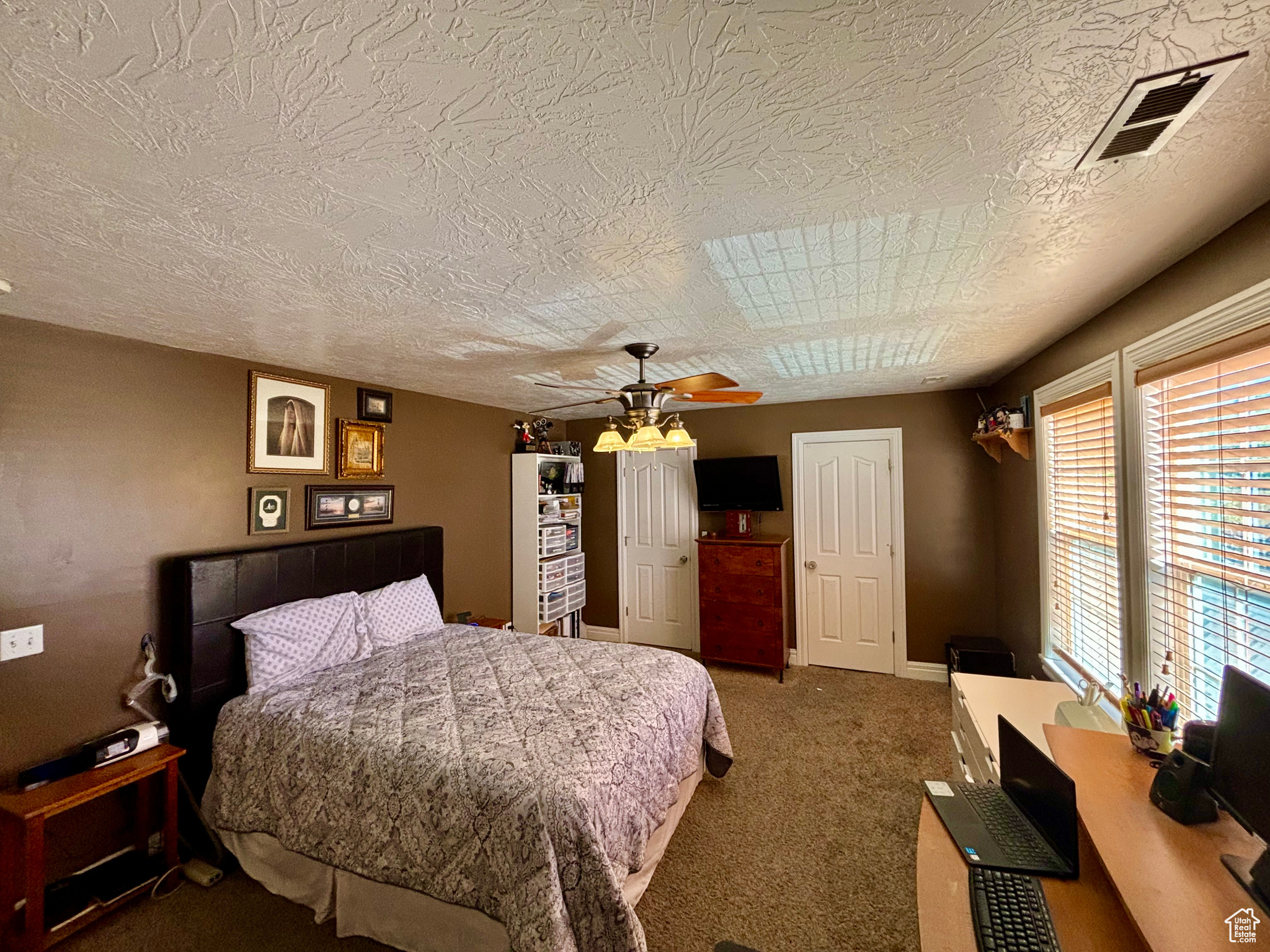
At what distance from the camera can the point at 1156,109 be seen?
0.93 metres

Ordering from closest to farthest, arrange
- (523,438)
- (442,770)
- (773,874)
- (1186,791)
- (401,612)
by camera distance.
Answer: (1186,791) → (442,770) → (773,874) → (401,612) → (523,438)

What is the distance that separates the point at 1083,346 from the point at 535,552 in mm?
3916

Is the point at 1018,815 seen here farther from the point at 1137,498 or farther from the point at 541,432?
the point at 541,432

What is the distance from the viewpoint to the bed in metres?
1.61

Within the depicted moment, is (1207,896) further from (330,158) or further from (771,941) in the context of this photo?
(330,158)

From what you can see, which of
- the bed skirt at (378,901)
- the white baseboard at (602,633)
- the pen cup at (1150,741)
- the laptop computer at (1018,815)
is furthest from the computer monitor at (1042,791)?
the white baseboard at (602,633)

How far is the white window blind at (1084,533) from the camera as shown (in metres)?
2.14

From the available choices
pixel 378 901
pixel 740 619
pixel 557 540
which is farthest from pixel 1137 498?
pixel 557 540

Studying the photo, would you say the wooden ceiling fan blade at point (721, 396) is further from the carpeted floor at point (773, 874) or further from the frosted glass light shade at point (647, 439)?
the carpeted floor at point (773, 874)

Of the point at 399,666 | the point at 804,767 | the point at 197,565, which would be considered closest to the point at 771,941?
the point at 804,767

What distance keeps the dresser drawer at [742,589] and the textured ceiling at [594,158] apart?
2.68 metres

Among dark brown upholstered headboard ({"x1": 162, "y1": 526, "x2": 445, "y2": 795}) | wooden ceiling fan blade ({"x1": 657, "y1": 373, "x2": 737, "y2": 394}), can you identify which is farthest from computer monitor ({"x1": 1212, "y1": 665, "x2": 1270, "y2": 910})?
dark brown upholstered headboard ({"x1": 162, "y1": 526, "x2": 445, "y2": 795})

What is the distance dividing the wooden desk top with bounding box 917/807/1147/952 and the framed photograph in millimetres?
3609

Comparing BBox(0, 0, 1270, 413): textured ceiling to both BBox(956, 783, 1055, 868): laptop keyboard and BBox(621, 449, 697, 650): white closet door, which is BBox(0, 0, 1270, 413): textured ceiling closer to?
BBox(956, 783, 1055, 868): laptop keyboard
